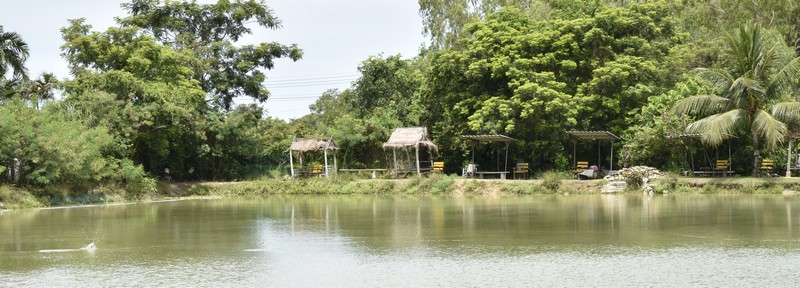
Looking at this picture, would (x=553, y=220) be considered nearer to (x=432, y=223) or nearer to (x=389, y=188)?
(x=432, y=223)

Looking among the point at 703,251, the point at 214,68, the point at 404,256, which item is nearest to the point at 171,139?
the point at 214,68

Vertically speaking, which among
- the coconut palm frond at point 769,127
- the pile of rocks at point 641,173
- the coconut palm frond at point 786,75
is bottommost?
the pile of rocks at point 641,173

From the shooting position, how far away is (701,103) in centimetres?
2936

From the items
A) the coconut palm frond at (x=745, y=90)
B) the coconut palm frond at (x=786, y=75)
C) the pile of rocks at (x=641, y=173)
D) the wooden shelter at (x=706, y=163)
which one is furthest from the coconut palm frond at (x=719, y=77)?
the pile of rocks at (x=641, y=173)

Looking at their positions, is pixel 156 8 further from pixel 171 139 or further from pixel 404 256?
pixel 404 256

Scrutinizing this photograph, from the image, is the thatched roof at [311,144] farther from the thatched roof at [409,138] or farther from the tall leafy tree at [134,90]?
the tall leafy tree at [134,90]

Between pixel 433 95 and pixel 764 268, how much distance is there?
27320mm

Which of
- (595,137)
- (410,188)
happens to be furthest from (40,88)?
(595,137)


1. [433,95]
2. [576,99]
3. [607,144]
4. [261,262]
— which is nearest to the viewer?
[261,262]

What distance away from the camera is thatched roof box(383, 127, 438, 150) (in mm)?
35525

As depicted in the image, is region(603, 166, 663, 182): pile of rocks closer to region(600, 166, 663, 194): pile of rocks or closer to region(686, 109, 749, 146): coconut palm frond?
region(600, 166, 663, 194): pile of rocks

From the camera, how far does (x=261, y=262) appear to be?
44.0ft

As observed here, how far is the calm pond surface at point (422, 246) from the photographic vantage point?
11.6 metres

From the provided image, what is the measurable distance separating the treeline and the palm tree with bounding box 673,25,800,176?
2.58 feet
